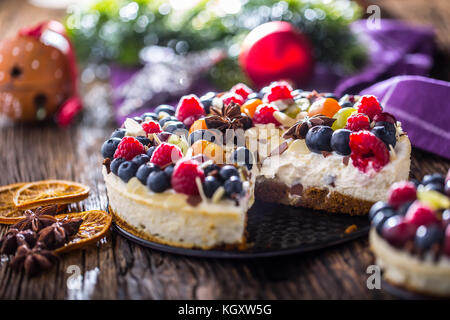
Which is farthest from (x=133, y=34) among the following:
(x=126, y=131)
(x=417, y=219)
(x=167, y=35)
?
(x=417, y=219)

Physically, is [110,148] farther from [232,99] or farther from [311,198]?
[311,198]

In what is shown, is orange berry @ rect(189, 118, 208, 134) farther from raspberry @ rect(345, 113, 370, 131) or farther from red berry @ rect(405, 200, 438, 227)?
red berry @ rect(405, 200, 438, 227)

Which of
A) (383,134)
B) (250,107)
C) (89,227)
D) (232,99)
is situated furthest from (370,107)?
(89,227)

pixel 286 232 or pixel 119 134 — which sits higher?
pixel 119 134

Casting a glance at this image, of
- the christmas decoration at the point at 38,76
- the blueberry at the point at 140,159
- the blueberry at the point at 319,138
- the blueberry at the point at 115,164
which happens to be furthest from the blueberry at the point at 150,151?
the christmas decoration at the point at 38,76

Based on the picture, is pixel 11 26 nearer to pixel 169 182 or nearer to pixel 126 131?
pixel 126 131
